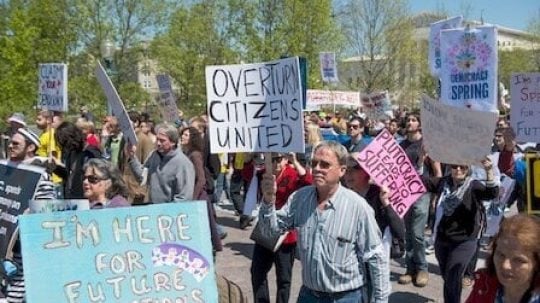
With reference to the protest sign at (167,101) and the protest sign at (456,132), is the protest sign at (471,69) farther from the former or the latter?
the protest sign at (167,101)

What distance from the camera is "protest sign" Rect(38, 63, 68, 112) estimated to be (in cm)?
1112

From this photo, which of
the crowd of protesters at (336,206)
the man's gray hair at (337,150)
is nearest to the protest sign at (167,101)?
the crowd of protesters at (336,206)

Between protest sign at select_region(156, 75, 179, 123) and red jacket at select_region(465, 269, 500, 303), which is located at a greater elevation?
protest sign at select_region(156, 75, 179, 123)

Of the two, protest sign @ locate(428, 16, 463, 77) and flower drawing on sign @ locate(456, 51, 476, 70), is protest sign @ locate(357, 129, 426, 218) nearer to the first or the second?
flower drawing on sign @ locate(456, 51, 476, 70)

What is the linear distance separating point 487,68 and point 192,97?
30.8 meters

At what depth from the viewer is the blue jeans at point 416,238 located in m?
Answer: 7.71

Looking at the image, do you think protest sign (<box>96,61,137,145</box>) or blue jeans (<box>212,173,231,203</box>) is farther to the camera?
blue jeans (<box>212,173,231,203</box>)

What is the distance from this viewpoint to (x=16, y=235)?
450 cm

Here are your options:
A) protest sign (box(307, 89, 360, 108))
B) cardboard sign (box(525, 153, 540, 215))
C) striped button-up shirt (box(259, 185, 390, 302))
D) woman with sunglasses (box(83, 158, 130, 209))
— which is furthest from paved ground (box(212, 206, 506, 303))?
protest sign (box(307, 89, 360, 108))

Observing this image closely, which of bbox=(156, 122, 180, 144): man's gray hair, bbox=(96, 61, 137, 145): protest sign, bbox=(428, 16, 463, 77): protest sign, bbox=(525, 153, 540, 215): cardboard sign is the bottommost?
bbox=(525, 153, 540, 215): cardboard sign

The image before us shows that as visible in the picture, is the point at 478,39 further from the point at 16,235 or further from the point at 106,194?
the point at 16,235

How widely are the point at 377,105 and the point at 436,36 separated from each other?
685cm

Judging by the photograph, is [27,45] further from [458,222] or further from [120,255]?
[120,255]

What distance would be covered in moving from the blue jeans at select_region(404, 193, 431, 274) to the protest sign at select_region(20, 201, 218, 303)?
449cm
